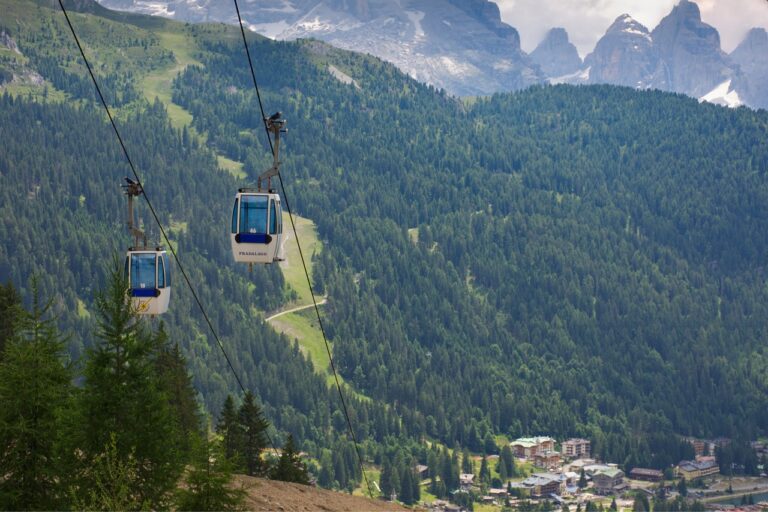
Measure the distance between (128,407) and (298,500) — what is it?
44.8ft

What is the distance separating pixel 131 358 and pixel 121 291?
2455 mm

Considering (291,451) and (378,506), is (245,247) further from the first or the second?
(291,451)

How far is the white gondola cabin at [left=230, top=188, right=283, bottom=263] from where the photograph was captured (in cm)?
5672

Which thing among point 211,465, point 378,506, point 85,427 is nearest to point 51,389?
point 85,427

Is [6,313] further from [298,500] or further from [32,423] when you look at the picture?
[32,423]

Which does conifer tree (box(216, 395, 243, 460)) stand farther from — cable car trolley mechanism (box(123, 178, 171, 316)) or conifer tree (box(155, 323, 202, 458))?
cable car trolley mechanism (box(123, 178, 171, 316))

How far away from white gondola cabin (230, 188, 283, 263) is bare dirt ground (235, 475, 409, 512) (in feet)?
28.5

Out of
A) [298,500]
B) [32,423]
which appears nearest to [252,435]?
[298,500]

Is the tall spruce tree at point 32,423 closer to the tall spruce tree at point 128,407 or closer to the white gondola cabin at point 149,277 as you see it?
the tall spruce tree at point 128,407

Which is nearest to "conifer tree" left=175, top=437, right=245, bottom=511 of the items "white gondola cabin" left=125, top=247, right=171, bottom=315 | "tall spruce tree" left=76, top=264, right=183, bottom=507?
"tall spruce tree" left=76, top=264, right=183, bottom=507

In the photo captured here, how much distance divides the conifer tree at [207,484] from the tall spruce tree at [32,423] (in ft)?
17.8

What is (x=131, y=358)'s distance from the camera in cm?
5178

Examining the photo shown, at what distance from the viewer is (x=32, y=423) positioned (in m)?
49.3

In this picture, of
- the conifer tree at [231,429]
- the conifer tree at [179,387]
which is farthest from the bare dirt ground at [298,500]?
the conifer tree at [231,429]
